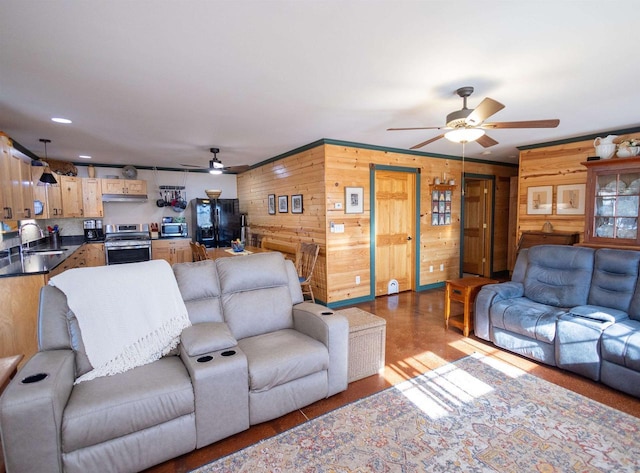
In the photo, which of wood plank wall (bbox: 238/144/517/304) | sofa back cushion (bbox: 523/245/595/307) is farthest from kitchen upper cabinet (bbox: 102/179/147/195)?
sofa back cushion (bbox: 523/245/595/307)

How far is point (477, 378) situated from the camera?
8.95 feet

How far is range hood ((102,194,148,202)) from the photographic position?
20.6ft

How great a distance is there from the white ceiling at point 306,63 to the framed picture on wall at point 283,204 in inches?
71.8

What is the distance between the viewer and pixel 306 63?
7.20ft

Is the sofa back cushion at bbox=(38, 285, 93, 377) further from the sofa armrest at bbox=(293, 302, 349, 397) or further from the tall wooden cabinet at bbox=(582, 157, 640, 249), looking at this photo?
the tall wooden cabinet at bbox=(582, 157, 640, 249)

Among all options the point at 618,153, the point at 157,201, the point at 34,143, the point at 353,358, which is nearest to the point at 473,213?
the point at 618,153

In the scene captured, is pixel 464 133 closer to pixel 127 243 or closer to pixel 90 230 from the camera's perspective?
pixel 127 243

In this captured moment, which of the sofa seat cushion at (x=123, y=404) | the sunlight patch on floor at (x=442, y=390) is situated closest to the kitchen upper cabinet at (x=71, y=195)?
the sofa seat cushion at (x=123, y=404)

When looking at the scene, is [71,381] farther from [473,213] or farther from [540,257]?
[473,213]

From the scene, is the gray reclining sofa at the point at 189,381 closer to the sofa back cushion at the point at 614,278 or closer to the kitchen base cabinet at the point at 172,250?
the sofa back cushion at the point at 614,278

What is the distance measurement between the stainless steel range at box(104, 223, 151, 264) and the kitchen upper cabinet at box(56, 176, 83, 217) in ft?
2.37

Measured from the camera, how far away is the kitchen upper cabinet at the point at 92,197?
20.0 ft

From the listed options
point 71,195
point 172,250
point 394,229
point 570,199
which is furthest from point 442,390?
point 71,195

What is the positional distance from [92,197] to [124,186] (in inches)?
23.2
